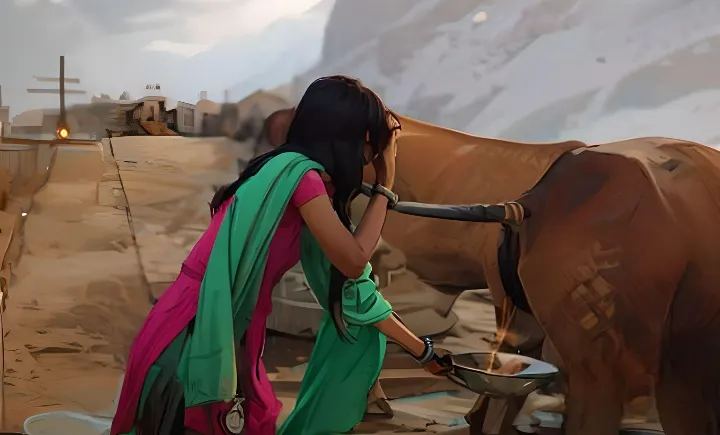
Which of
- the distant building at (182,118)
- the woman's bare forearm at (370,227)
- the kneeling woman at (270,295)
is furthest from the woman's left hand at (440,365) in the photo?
the distant building at (182,118)

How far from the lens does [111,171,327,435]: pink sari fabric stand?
0.99 m

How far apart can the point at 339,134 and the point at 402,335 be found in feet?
1.15

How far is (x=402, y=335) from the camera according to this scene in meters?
1.13

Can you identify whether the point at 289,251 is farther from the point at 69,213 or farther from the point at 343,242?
the point at 69,213

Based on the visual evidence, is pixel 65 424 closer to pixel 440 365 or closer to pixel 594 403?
pixel 440 365

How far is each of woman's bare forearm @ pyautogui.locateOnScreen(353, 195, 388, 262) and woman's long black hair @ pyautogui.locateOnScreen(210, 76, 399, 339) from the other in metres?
0.03

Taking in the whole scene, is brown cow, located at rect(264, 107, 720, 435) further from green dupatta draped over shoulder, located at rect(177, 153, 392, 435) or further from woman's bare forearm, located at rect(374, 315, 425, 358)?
green dupatta draped over shoulder, located at rect(177, 153, 392, 435)

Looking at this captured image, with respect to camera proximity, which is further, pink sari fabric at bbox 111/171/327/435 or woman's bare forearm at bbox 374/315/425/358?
woman's bare forearm at bbox 374/315/425/358

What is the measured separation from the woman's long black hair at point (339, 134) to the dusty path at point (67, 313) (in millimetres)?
538

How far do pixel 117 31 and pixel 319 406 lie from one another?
979 millimetres

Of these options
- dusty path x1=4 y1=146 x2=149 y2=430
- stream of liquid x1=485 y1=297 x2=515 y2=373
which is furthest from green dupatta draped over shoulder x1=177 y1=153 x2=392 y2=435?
stream of liquid x1=485 y1=297 x2=515 y2=373

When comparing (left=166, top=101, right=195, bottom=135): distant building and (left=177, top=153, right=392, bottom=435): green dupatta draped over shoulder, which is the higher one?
(left=166, top=101, right=195, bottom=135): distant building

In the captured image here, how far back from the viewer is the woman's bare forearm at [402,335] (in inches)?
44.2

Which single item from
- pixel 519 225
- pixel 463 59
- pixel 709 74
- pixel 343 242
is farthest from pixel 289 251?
pixel 709 74
